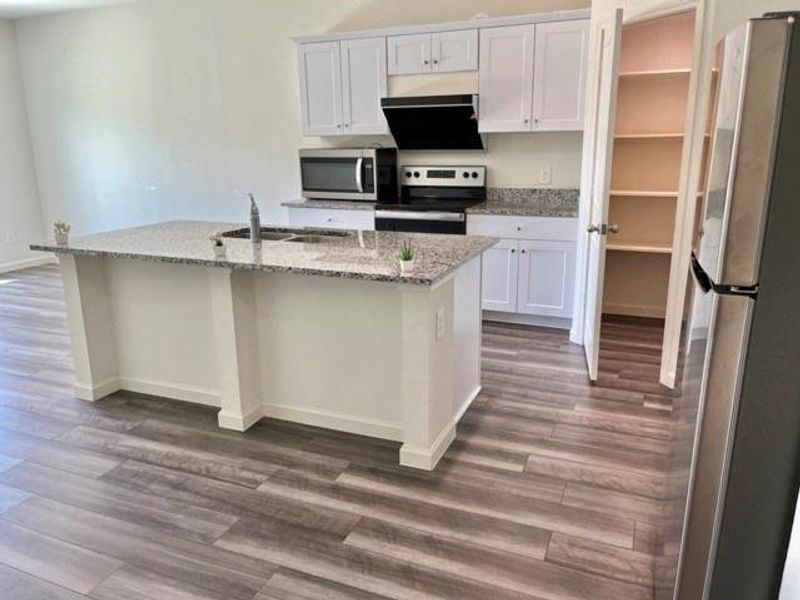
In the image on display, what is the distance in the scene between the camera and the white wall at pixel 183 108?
5043mm

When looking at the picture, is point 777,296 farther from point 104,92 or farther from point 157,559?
point 104,92

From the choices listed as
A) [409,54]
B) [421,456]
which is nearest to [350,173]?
[409,54]

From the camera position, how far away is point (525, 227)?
4410 millimetres

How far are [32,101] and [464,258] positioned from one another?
6443mm

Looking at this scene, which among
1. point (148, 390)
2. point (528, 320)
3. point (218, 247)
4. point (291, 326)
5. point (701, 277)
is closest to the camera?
point (701, 277)

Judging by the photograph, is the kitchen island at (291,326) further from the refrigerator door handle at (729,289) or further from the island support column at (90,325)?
the refrigerator door handle at (729,289)

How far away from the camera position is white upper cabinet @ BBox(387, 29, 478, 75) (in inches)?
176

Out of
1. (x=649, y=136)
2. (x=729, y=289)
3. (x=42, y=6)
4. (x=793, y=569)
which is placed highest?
(x=42, y=6)

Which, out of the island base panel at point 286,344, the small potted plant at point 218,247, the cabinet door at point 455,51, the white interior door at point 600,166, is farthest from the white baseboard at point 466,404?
the cabinet door at point 455,51

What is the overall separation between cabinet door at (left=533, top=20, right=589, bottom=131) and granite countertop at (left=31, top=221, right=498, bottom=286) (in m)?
1.67

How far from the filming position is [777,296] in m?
1.27

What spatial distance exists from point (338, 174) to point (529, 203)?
162 centimetres

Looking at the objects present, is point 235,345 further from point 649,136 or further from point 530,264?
point 649,136

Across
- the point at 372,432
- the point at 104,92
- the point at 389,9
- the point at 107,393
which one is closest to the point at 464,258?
the point at 372,432
